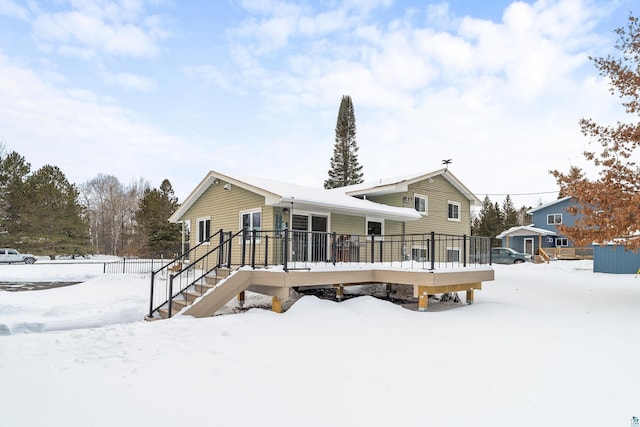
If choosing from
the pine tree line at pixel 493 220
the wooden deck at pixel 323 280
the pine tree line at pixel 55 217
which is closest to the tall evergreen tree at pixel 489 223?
the pine tree line at pixel 493 220

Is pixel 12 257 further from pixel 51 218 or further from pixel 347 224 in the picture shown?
pixel 347 224

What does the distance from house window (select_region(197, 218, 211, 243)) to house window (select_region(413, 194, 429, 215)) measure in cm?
968

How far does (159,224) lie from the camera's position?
36.9 metres

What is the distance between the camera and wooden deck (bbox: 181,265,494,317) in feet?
28.6

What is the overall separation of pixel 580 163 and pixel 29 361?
14.1 meters

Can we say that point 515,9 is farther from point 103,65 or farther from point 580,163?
point 103,65

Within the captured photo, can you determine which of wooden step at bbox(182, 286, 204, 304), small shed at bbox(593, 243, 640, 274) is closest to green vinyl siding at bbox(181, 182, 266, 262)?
Answer: wooden step at bbox(182, 286, 204, 304)

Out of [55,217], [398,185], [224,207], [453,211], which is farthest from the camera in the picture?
[55,217]

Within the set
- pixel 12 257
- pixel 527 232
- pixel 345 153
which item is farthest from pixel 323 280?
pixel 345 153

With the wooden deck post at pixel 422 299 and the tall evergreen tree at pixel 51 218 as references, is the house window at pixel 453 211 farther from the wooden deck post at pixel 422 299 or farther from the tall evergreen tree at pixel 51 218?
the tall evergreen tree at pixel 51 218

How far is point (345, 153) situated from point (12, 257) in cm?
3042

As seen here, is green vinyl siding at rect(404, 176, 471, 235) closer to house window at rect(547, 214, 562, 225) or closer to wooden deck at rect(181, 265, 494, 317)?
wooden deck at rect(181, 265, 494, 317)

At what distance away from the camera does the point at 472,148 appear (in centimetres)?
2362

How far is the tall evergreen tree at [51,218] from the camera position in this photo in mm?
33188
